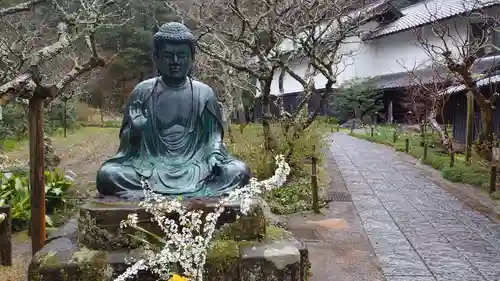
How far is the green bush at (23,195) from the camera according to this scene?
6941 millimetres

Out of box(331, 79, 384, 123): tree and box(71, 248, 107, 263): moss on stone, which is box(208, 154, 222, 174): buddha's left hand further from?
box(331, 79, 384, 123): tree

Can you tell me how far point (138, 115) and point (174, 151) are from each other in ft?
1.74

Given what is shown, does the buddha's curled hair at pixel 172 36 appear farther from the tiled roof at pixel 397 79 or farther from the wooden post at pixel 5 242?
the tiled roof at pixel 397 79

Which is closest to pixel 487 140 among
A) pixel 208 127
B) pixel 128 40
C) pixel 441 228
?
pixel 441 228

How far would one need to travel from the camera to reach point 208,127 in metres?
5.21

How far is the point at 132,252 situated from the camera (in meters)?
4.05

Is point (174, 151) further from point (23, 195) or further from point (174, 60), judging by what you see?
point (23, 195)

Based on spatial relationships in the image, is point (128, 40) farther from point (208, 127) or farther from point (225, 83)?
point (208, 127)

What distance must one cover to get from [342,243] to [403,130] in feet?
63.6

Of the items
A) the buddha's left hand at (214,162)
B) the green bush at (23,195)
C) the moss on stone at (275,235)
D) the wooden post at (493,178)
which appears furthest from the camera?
the wooden post at (493,178)

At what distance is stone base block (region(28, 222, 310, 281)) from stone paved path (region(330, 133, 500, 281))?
5.01 feet

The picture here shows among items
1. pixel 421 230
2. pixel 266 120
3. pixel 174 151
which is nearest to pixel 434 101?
pixel 266 120

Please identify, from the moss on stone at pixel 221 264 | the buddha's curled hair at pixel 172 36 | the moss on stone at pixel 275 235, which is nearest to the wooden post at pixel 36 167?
the buddha's curled hair at pixel 172 36

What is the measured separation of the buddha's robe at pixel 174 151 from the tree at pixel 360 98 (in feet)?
76.7
